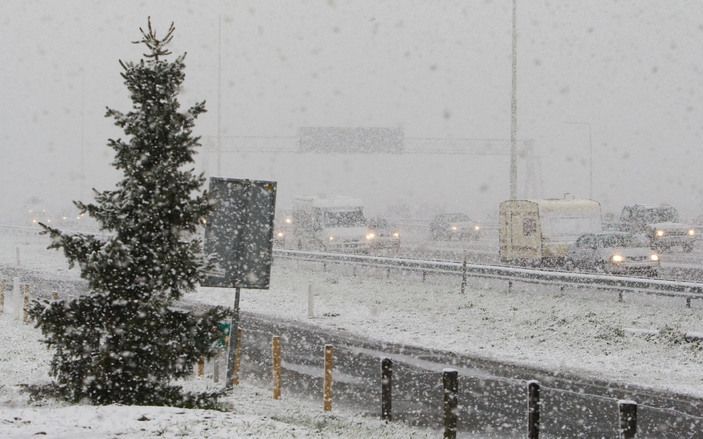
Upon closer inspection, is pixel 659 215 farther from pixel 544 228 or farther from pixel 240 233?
pixel 240 233

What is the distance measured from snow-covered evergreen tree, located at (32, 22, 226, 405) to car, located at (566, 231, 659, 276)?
1967 centimetres

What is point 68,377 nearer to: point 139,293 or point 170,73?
point 139,293

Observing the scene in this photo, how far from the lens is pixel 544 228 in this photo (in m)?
31.0

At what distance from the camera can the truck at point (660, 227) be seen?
40250 mm

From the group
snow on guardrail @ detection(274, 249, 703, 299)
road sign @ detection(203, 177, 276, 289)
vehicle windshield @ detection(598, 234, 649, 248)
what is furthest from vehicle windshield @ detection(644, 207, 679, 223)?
road sign @ detection(203, 177, 276, 289)

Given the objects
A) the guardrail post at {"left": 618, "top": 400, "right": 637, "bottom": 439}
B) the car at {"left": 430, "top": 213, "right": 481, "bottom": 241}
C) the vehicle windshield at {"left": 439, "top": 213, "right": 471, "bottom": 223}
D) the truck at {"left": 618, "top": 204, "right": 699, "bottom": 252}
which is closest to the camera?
the guardrail post at {"left": 618, "top": 400, "right": 637, "bottom": 439}

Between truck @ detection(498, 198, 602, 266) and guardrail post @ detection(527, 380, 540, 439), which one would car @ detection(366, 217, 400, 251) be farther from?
guardrail post @ detection(527, 380, 540, 439)

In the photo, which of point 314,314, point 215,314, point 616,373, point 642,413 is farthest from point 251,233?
point 314,314

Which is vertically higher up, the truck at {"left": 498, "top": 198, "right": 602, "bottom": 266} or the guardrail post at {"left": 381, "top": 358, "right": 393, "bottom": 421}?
the truck at {"left": 498, "top": 198, "right": 602, "bottom": 266}

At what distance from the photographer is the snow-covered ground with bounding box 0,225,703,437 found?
1355cm

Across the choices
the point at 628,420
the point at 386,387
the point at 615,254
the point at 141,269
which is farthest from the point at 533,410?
the point at 615,254

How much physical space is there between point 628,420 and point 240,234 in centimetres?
576

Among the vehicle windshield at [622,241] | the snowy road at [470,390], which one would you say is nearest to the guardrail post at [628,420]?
the snowy road at [470,390]

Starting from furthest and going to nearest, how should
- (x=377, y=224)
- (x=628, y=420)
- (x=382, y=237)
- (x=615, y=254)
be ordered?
(x=377, y=224) < (x=382, y=237) < (x=615, y=254) < (x=628, y=420)
